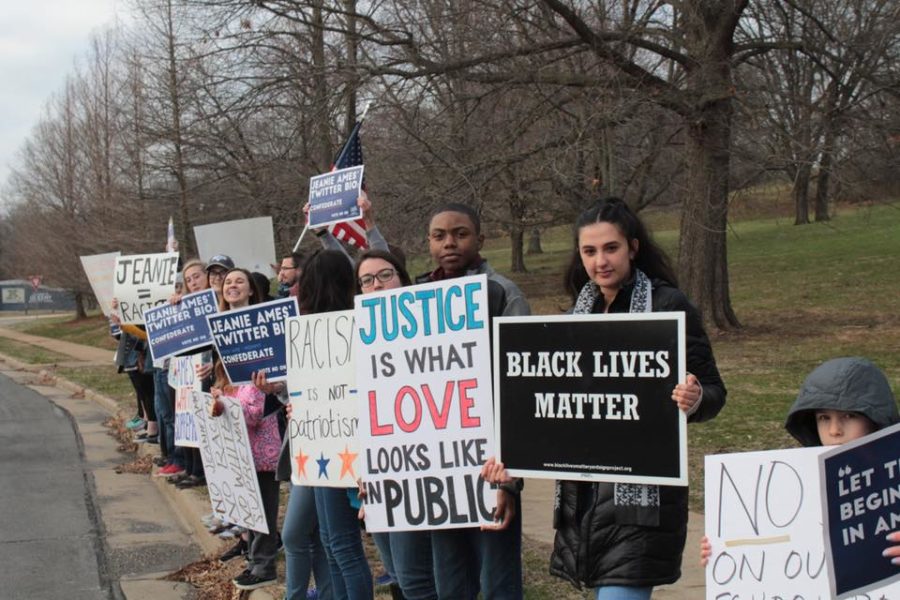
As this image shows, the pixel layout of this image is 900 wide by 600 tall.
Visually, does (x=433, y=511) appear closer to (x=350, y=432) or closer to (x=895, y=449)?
(x=350, y=432)

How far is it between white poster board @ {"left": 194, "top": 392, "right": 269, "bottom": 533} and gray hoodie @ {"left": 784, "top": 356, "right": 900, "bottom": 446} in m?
3.31

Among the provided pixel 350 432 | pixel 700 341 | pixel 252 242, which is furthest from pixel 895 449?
pixel 252 242

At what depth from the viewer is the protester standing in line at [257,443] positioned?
5645 mm

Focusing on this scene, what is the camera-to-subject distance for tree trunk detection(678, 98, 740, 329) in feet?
52.1

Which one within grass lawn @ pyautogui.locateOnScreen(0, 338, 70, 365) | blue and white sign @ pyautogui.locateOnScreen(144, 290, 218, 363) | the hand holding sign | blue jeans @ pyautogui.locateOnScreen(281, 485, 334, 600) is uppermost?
blue and white sign @ pyautogui.locateOnScreen(144, 290, 218, 363)

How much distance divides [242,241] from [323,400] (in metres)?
6.15

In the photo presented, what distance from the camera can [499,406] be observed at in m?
3.63

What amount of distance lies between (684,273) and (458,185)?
4265mm

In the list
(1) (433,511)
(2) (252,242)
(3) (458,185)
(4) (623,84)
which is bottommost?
(1) (433,511)

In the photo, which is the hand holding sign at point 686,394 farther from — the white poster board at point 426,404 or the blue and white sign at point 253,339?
the blue and white sign at point 253,339

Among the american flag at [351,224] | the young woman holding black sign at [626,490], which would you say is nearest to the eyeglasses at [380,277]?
the young woman holding black sign at [626,490]

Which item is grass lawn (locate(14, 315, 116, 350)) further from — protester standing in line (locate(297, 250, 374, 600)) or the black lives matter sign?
the black lives matter sign

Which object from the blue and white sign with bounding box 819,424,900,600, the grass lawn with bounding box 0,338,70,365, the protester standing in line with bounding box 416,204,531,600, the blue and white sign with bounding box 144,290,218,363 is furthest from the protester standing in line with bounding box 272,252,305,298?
the grass lawn with bounding box 0,338,70,365

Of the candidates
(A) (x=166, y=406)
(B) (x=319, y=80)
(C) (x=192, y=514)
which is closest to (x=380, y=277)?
(C) (x=192, y=514)
